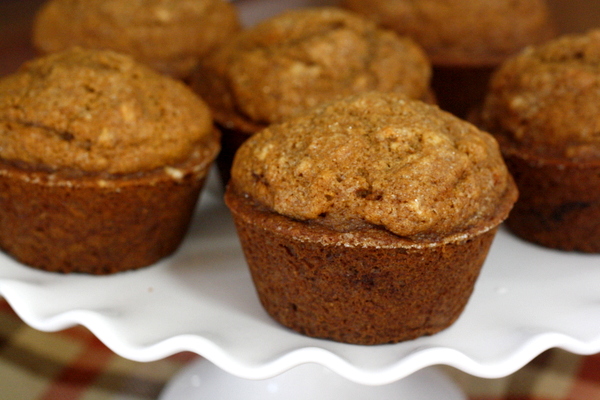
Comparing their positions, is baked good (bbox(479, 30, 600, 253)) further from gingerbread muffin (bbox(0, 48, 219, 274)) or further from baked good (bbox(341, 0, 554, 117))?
gingerbread muffin (bbox(0, 48, 219, 274))

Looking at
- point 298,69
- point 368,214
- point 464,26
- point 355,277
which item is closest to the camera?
point 368,214

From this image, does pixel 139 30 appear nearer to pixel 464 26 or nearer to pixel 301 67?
pixel 301 67

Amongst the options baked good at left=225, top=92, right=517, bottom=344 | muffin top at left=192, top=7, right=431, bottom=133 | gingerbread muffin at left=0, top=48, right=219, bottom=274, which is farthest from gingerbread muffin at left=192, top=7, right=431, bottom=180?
baked good at left=225, top=92, right=517, bottom=344

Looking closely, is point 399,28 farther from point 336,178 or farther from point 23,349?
point 23,349

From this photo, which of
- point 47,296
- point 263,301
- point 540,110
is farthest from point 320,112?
point 47,296

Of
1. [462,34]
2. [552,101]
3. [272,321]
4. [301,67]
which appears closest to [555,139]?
[552,101]

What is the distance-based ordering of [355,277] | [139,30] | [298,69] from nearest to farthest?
1. [355,277]
2. [298,69]
3. [139,30]
